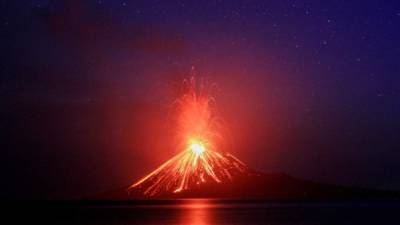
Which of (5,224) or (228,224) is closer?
(5,224)

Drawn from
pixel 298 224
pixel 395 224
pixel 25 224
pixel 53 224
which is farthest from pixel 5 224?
pixel 395 224

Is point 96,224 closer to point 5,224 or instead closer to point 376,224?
point 5,224

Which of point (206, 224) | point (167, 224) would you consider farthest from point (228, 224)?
point (167, 224)

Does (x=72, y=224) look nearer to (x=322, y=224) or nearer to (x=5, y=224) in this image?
(x=5, y=224)

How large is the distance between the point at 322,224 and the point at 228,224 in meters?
11.2

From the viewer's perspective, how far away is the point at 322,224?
69.2 metres

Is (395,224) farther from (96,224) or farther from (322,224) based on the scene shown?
(96,224)

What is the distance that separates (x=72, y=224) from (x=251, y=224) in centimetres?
2119

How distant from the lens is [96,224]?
7281 cm

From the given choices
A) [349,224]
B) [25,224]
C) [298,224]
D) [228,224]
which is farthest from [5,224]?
[349,224]

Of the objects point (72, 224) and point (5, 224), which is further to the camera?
point (72, 224)

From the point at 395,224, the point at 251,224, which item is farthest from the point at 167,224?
the point at 395,224

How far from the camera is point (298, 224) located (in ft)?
237

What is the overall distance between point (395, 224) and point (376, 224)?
107 inches
